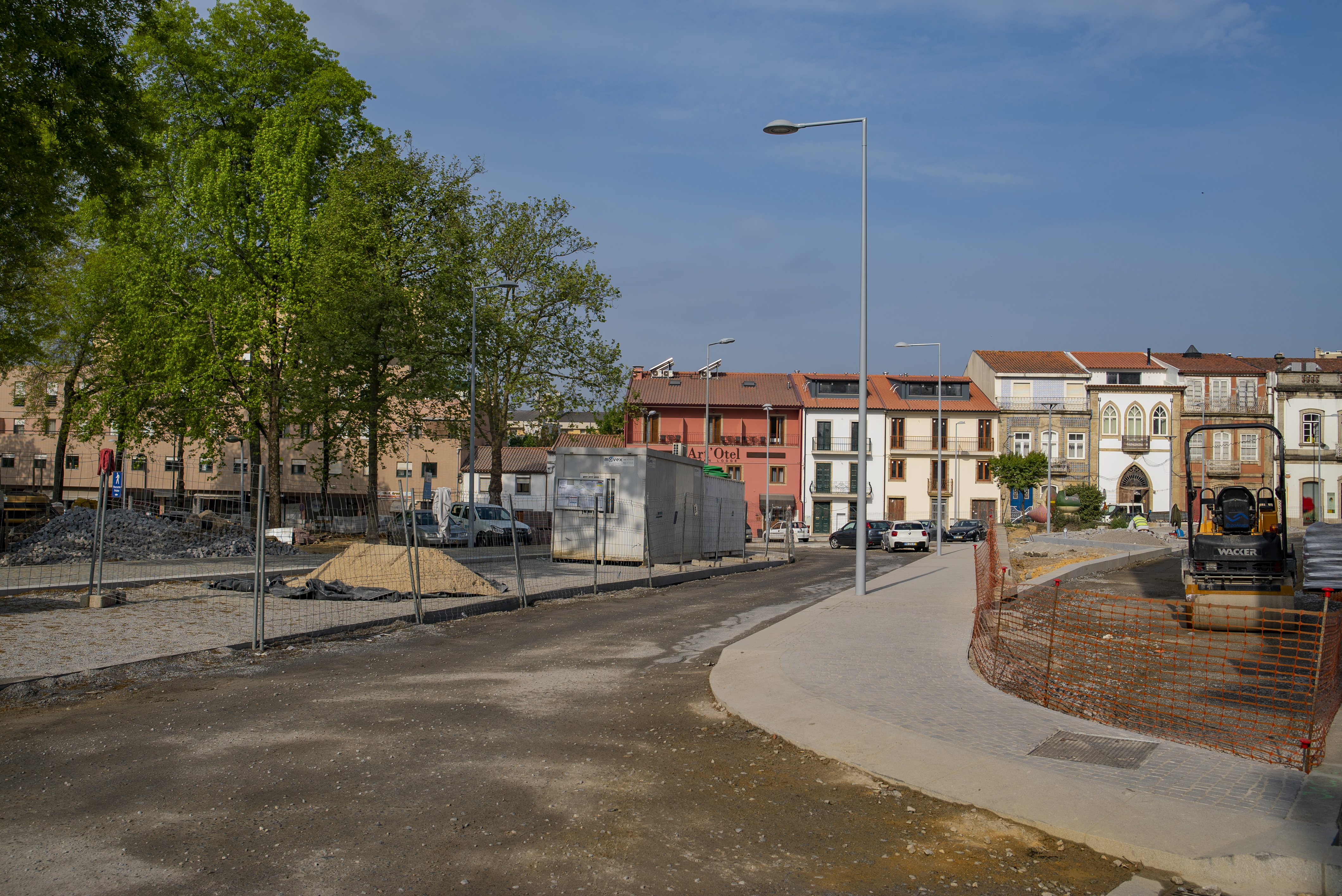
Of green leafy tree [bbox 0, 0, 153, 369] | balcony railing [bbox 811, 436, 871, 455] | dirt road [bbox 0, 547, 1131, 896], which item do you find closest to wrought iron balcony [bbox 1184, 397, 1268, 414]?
balcony railing [bbox 811, 436, 871, 455]

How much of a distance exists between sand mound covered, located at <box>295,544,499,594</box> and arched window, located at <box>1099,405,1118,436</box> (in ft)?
201

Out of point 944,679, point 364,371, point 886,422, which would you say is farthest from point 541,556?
point 886,422

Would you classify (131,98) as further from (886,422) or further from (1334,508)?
(1334,508)

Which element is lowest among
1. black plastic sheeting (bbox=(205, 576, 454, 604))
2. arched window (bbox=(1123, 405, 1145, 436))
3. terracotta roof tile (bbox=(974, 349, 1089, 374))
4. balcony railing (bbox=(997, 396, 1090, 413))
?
black plastic sheeting (bbox=(205, 576, 454, 604))

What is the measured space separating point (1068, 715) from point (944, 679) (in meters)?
1.35

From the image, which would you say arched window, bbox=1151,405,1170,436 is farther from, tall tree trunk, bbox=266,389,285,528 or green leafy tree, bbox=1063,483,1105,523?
tall tree trunk, bbox=266,389,285,528

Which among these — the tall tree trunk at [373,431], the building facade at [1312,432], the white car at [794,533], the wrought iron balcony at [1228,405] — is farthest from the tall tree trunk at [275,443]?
the building facade at [1312,432]

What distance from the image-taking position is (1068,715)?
7.04 meters

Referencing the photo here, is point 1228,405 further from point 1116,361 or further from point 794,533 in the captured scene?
point 794,533

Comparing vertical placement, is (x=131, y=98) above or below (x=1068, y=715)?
above

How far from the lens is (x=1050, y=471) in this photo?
5962 centimetres

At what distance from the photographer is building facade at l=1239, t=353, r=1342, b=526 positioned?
67562mm

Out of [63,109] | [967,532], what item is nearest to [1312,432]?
[967,532]

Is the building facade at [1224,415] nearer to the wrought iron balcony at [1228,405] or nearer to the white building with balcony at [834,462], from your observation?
the wrought iron balcony at [1228,405]
